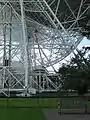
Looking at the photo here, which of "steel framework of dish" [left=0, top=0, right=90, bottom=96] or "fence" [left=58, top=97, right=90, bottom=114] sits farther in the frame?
"steel framework of dish" [left=0, top=0, right=90, bottom=96]

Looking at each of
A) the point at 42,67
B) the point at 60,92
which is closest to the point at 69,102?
the point at 60,92

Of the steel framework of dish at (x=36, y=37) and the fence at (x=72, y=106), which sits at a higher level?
the steel framework of dish at (x=36, y=37)

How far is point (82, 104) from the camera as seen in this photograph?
27.3 m

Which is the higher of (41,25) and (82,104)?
(41,25)

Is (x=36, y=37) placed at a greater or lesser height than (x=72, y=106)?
greater

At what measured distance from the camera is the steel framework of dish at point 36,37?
44.7 m

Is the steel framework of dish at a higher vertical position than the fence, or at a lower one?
higher

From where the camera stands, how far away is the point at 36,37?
54938 millimetres

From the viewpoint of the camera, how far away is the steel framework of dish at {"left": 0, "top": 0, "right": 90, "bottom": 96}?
147 feet

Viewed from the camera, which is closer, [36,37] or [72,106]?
[72,106]

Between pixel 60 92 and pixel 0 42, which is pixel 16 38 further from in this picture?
pixel 60 92

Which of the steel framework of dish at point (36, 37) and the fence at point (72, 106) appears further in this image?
the steel framework of dish at point (36, 37)

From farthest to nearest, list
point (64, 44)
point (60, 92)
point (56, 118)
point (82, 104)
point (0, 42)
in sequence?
1. point (0, 42)
2. point (64, 44)
3. point (60, 92)
4. point (82, 104)
5. point (56, 118)

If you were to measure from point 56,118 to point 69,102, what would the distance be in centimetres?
672
